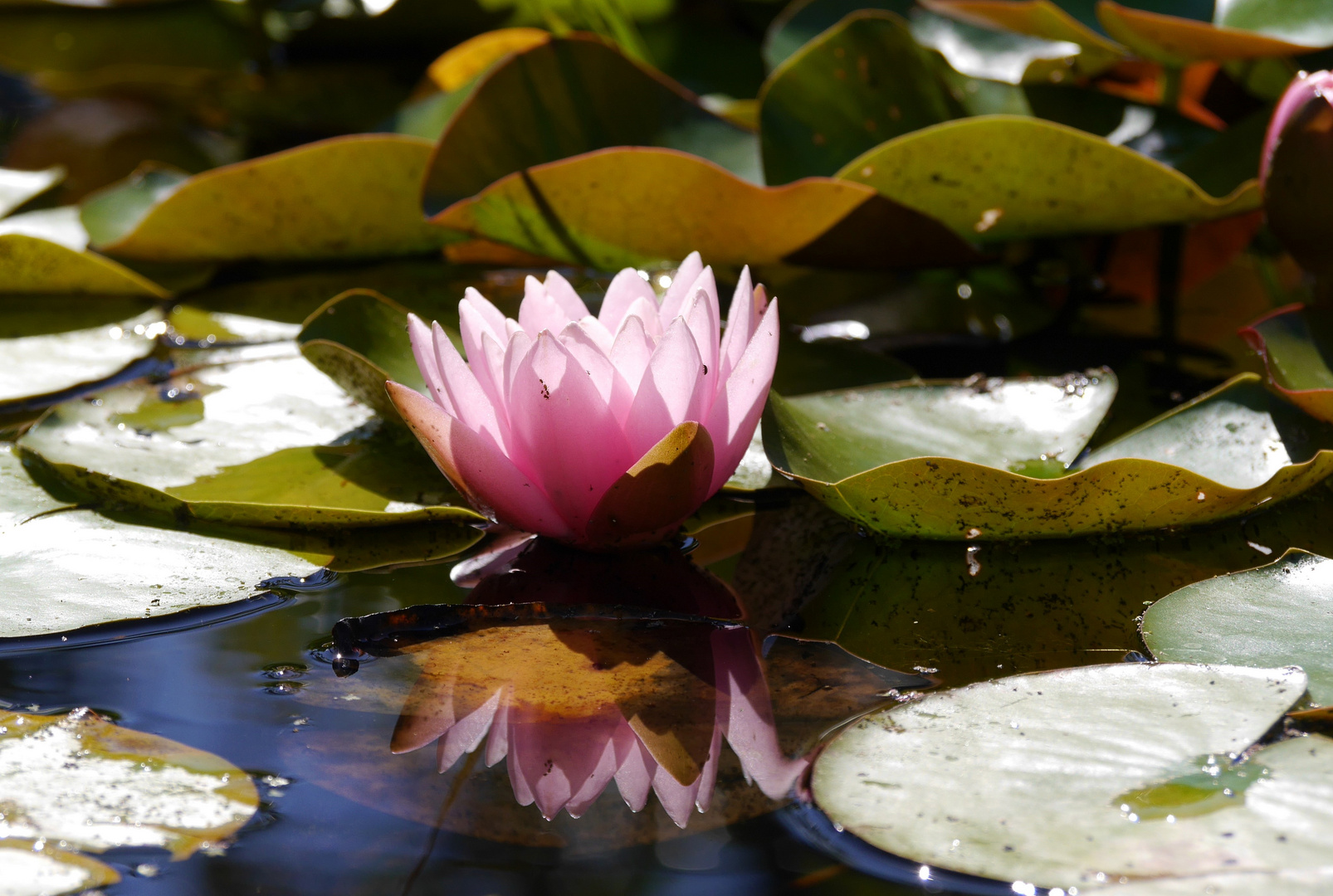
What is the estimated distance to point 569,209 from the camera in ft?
4.52

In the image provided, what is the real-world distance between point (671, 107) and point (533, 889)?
1241 mm

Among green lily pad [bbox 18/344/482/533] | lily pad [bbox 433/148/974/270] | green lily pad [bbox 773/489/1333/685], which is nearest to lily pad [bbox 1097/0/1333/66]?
lily pad [bbox 433/148/974/270]

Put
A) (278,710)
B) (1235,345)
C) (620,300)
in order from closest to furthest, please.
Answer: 1. (278,710)
2. (620,300)
3. (1235,345)

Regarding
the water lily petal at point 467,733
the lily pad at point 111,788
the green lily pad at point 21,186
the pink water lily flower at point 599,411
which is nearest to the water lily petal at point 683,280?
the pink water lily flower at point 599,411

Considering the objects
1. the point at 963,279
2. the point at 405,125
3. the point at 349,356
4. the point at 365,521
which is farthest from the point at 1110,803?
the point at 405,125

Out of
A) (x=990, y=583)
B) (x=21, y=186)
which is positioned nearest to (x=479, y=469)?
(x=990, y=583)

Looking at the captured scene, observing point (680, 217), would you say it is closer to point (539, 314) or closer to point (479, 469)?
point (539, 314)

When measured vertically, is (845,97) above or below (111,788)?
above

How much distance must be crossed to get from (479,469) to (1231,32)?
3.88 feet

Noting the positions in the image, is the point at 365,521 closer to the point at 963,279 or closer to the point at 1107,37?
the point at 963,279

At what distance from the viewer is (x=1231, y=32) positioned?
1403 mm

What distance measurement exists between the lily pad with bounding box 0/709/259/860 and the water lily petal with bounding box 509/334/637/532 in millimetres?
343

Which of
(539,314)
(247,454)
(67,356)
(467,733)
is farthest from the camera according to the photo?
(67,356)

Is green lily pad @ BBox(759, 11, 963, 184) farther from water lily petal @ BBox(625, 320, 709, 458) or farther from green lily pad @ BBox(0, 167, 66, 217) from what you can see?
green lily pad @ BBox(0, 167, 66, 217)
